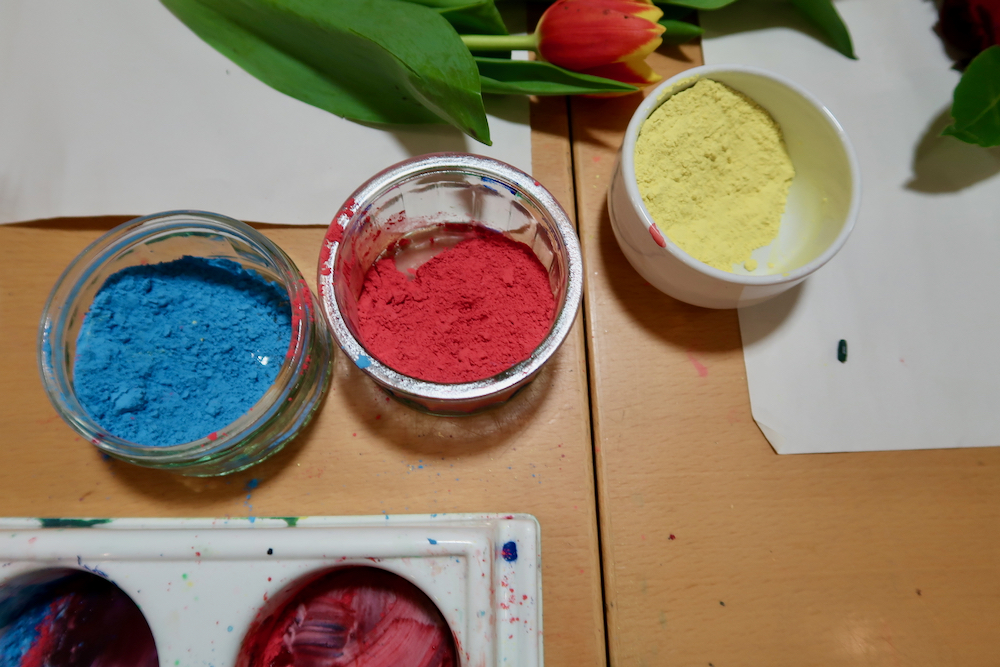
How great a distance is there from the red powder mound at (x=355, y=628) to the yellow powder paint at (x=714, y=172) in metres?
0.34

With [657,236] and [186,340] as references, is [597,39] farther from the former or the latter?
[186,340]

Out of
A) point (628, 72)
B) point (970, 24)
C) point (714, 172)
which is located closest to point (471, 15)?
point (628, 72)

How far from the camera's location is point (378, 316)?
1.40 ft

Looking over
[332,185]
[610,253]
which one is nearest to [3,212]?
[332,185]

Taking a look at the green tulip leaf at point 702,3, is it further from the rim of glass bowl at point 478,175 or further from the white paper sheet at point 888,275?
the rim of glass bowl at point 478,175

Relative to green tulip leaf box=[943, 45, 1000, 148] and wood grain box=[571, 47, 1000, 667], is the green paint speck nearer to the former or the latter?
wood grain box=[571, 47, 1000, 667]

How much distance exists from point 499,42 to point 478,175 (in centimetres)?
14

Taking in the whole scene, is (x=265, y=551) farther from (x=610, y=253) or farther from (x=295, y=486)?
(x=610, y=253)

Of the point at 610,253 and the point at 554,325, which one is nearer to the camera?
the point at 554,325

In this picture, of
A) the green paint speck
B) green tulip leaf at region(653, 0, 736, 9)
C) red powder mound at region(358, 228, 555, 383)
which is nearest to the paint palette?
the green paint speck

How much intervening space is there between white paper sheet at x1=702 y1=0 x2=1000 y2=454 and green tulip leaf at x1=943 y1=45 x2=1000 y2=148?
4 cm

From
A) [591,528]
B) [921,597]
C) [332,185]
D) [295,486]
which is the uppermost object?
[332,185]

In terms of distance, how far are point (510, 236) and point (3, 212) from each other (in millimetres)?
→ 418

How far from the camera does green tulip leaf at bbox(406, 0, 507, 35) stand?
0.45m
